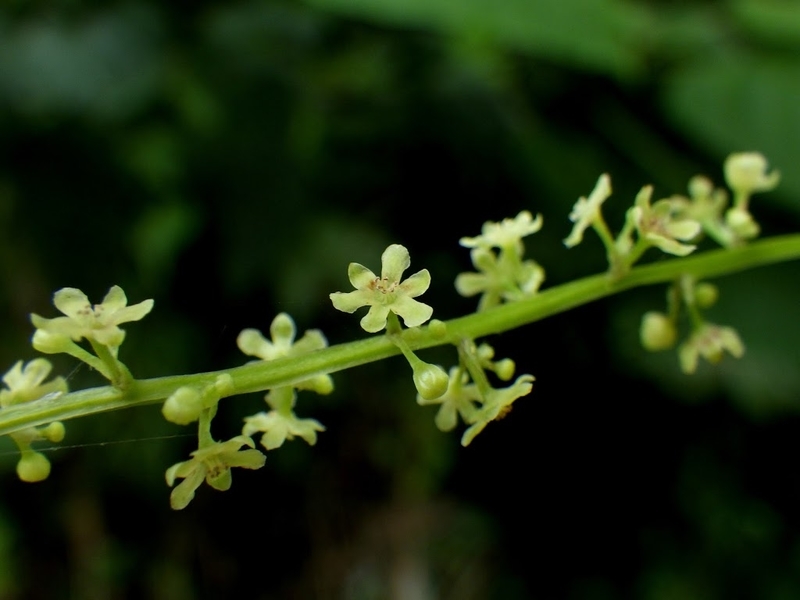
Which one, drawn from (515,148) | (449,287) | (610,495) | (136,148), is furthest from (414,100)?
(610,495)

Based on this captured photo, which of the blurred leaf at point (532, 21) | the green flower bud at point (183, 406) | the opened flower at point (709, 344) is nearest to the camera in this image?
the green flower bud at point (183, 406)

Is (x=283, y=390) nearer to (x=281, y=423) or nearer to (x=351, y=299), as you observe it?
(x=281, y=423)

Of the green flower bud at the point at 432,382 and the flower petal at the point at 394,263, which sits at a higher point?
the flower petal at the point at 394,263

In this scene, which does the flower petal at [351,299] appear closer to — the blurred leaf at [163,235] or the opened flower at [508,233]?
the opened flower at [508,233]

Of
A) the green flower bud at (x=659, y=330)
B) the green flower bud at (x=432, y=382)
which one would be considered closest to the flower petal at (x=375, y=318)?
the green flower bud at (x=432, y=382)

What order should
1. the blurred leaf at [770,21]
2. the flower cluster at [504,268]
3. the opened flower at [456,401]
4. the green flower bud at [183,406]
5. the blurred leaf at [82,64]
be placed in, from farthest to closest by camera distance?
the blurred leaf at [770,21] < the blurred leaf at [82,64] < the flower cluster at [504,268] < the opened flower at [456,401] < the green flower bud at [183,406]

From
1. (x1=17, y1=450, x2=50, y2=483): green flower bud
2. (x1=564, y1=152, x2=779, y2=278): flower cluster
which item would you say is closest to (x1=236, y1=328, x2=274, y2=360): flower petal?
(x1=17, y1=450, x2=50, y2=483): green flower bud

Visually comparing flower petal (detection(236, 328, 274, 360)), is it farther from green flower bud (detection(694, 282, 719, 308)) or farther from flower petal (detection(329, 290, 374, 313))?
green flower bud (detection(694, 282, 719, 308))
